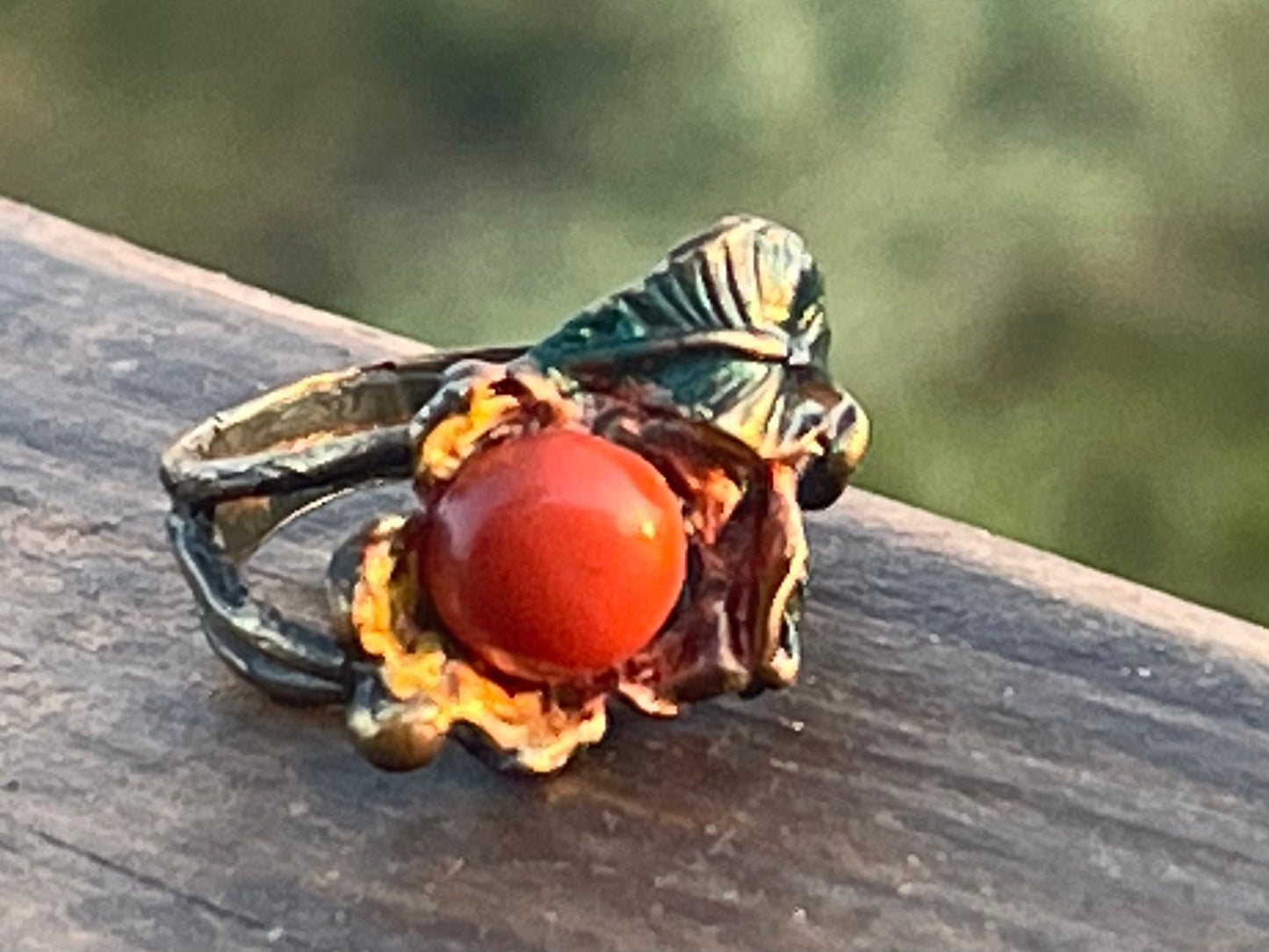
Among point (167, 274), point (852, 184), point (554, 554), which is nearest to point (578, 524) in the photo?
point (554, 554)

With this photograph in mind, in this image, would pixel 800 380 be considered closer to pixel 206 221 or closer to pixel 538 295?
pixel 538 295

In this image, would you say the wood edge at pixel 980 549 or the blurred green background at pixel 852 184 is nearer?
the wood edge at pixel 980 549

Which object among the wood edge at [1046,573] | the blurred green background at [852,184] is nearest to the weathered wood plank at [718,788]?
the wood edge at [1046,573]

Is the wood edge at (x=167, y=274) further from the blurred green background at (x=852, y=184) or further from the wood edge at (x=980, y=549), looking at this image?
the blurred green background at (x=852, y=184)

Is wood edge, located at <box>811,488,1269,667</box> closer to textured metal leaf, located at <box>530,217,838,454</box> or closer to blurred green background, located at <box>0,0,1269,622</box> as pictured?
textured metal leaf, located at <box>530,217,838,454</box>

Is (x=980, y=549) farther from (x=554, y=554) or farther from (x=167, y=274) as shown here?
(x=167, y=274)

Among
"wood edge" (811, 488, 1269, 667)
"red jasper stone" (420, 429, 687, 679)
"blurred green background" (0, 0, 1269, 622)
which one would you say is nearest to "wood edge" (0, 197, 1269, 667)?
"wood edge" (811, 488, 1269, 667)

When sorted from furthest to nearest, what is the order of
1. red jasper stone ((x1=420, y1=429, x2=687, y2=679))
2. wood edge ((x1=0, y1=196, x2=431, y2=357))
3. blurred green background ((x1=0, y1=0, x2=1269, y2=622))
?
blurred green background ((x1=0, y1=0, x2=1269, y2=622)) → wood edge ((x1=0, y1=196, x2=431, y2=357)) → red jasper stone ((x1=420, y1=429, x2=687, y2=679))
